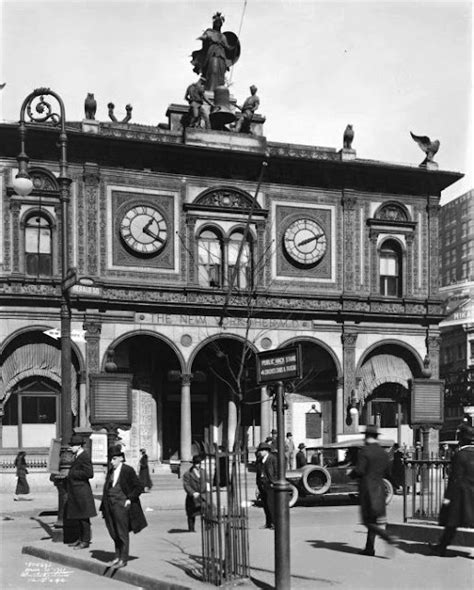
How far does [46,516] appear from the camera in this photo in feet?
73.6

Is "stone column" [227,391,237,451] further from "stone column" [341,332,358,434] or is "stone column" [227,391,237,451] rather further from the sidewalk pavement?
the sidewalk pavement

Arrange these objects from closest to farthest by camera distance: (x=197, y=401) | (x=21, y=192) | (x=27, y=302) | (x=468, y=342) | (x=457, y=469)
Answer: (x=457, y=469)
(x=21, y=192)
(x=27, y=302)
(x=197, y=401)
(x=468, y=342)

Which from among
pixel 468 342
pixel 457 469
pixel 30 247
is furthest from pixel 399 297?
pixel 468 342

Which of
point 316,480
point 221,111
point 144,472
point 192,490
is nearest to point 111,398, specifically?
point 144,472

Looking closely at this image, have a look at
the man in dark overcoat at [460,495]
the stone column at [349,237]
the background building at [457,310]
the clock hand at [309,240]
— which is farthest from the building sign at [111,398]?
the background building at [457,310]

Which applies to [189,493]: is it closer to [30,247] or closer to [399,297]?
[30,247]

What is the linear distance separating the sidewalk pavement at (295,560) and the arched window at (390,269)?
19.0m

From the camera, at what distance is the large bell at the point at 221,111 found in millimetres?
35281

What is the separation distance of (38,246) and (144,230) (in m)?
3.76

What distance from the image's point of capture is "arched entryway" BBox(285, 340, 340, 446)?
35844mm

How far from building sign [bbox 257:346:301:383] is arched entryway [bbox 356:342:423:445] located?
86.0ft

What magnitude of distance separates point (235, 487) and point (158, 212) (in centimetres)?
2418

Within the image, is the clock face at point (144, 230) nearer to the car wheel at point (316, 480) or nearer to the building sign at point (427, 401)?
the building sign at point (427, 401)

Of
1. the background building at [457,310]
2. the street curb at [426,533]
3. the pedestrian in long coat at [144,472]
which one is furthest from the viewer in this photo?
the background building at [457,310]
